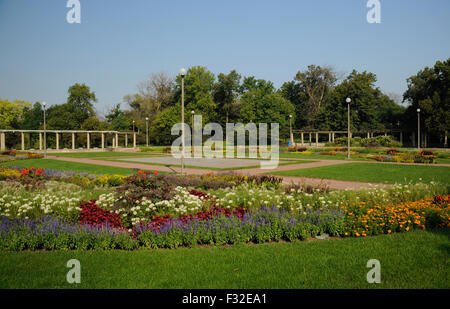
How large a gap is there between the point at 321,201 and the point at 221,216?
237cm

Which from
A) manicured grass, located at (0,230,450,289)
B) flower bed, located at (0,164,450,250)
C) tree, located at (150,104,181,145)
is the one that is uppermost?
tree, located at (150,104,181,145)

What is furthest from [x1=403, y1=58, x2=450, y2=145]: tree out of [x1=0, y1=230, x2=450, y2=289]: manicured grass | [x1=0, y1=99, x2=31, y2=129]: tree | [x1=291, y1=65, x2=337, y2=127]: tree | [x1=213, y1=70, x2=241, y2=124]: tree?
[x1=0, y1=99, x2=31, y2=129]: tree

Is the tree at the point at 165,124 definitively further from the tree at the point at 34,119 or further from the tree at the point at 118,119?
the tree at the point at 34,119

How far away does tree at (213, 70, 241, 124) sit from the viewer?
63031mm

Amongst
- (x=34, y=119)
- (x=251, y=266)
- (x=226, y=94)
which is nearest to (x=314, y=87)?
(x=226, y=94)

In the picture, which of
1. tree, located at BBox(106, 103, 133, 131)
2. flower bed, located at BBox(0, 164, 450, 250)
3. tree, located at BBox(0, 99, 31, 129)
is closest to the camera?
flower bed, located at BBox(0, 164, 450, 250)

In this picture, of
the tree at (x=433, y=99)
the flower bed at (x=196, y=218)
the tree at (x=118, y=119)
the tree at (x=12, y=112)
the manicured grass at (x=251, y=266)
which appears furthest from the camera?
the tree at (x=12, y=112)

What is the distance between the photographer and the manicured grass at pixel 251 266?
3.99 meters

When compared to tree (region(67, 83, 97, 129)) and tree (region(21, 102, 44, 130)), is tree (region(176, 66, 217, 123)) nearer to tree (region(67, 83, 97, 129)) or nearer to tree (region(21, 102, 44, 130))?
tree (region(67, 83, 97, 129))

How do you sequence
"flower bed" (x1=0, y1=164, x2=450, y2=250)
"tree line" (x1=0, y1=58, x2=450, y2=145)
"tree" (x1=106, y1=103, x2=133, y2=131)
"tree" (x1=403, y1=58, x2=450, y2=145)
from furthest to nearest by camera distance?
"tree" (x1=106, y1=103, x2=133, y2=131) → "tree line" (x1=0, y1=58, x2=450, y2=145) → "tree" (x1=403, y1=58, x2=450, y2=145) → "flower bed" (x1=0, y1=164, x2=450, y2=250)

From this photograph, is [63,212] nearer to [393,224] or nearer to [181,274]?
[181,274]

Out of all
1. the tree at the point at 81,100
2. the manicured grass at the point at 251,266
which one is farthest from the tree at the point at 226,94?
the manicured grass at the point at 251,266
